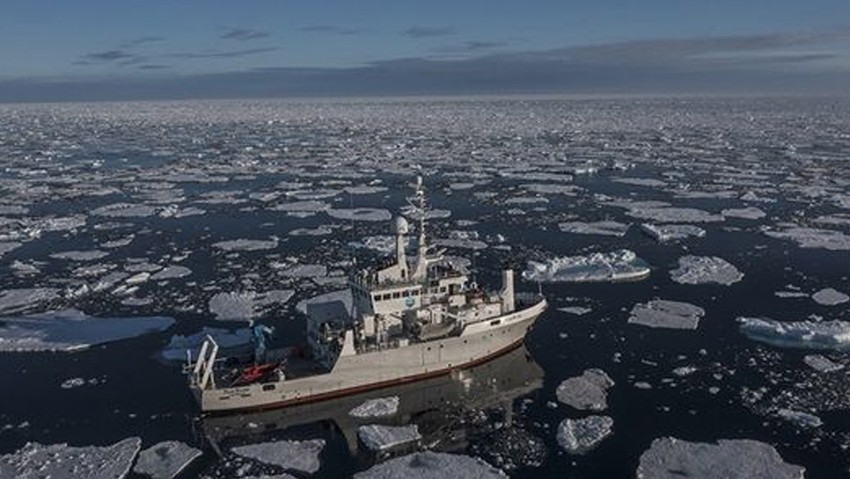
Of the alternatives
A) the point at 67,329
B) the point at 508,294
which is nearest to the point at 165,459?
the point at 67,329

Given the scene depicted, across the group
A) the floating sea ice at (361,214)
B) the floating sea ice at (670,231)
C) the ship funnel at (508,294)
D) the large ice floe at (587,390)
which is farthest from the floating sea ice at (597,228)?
the large ice floe at (587,390)

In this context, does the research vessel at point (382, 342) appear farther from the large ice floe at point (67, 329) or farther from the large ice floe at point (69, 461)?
the large ice floe at point (67, 329)

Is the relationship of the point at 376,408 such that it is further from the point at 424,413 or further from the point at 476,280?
the point at 476,280

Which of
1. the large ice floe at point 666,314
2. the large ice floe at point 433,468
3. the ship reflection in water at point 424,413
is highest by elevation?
the large ice floe at point 666,314

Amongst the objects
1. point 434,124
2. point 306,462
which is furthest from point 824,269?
point 434,124

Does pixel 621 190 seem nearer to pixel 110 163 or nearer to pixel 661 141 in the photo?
pixel 661 141
